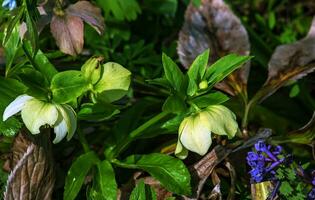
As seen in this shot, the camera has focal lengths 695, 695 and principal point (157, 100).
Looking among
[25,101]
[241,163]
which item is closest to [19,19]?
[25,101]

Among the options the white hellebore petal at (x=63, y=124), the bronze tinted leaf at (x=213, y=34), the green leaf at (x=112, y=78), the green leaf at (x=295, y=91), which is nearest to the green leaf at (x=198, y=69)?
the green leaf at (x=112, y=78)

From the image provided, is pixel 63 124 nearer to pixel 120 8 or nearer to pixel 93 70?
pixel 93 70

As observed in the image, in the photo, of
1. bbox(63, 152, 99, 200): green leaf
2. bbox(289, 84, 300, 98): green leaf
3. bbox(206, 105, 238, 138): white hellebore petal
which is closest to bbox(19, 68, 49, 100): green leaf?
bbox(63, 152, 99, 200): green leaf

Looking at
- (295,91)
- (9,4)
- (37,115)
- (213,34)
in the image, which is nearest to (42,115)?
(37,115)

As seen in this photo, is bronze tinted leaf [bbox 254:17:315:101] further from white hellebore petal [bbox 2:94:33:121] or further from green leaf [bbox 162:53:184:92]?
white hellebore petal [bbox 2:94:33:121]

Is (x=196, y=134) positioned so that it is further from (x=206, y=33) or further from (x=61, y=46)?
(x=206, y=33)

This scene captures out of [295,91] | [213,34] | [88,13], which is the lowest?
[295,91]

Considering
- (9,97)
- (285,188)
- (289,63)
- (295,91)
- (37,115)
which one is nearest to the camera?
(37,115)
